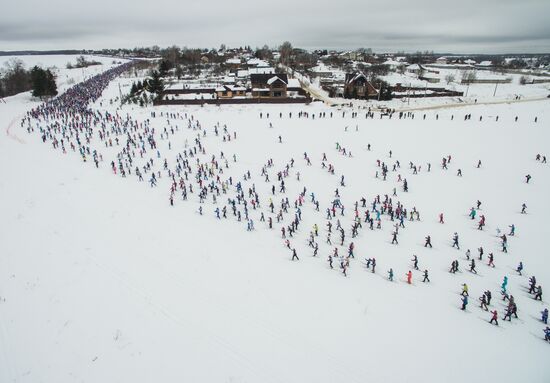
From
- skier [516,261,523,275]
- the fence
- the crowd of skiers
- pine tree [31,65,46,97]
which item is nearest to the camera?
skier [516,261,523,275]

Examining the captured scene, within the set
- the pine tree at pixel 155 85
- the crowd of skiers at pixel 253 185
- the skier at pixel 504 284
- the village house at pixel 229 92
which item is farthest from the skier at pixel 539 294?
the pine tree at pixel 155 85

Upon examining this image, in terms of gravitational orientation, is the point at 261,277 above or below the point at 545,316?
above

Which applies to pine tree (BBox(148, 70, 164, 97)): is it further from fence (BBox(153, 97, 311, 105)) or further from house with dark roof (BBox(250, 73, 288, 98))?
house with dark roof (BBox(250, 73, 288, 98))

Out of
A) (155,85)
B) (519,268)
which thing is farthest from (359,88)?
(519,268)

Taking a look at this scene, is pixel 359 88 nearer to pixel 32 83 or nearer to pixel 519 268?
pixel 519 268

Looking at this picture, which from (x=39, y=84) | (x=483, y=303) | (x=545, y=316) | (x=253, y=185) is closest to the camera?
(x=545, y=316)

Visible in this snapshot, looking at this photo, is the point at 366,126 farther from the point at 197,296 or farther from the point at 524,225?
the point at 197,296

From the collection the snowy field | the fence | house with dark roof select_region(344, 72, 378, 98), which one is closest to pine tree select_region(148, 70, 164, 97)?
the fence
